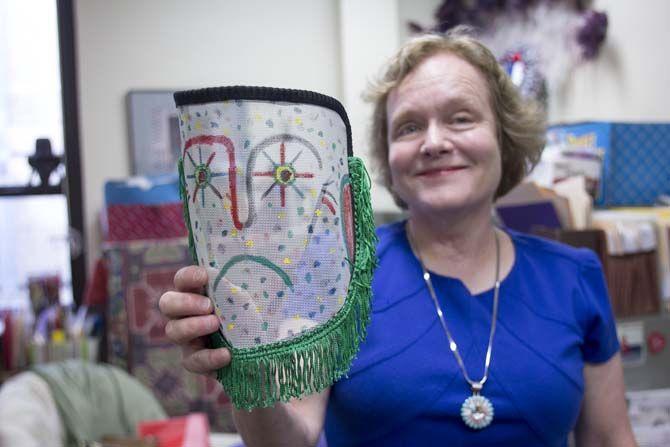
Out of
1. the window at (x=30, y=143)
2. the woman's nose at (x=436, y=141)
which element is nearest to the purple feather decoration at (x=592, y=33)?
the woman's nose at (x=436, y=141)

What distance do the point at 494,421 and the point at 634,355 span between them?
2.91 ft

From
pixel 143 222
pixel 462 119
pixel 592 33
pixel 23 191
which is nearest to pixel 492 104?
pixel 462 119

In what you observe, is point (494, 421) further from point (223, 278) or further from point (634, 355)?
point (634, 355)

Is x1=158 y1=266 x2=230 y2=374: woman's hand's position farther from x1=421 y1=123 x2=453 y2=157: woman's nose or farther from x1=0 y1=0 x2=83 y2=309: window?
x1=0 y1=0 x2=83 y2=309: window

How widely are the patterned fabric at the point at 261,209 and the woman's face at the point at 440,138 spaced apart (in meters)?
0.31

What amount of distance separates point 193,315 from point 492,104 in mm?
673

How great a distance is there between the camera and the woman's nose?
0.85m

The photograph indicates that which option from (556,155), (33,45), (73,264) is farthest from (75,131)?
(556,155)

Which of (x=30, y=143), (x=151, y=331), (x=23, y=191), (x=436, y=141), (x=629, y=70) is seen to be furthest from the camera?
(x=30, y=143)

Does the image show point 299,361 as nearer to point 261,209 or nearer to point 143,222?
point 261,209

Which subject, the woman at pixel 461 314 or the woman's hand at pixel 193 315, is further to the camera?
the woman at pixel 461 314

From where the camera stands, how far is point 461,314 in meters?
0.95

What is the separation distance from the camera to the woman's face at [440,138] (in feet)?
2.85

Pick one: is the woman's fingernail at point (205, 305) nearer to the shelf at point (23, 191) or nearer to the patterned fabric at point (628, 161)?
the patterned fabric at point (628, 161)
